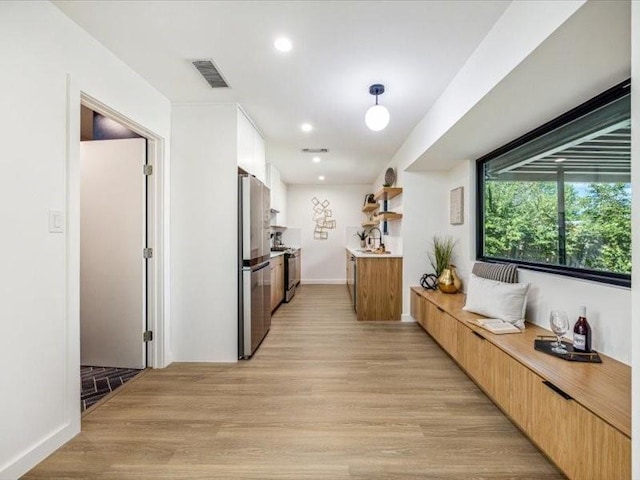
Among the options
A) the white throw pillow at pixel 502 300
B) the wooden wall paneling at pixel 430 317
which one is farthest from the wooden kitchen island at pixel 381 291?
the white throw pillow at pixel 502 300

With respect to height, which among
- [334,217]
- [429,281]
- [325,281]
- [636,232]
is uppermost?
[334,217]

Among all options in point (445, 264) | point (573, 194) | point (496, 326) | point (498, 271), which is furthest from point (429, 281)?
point (573, 194)

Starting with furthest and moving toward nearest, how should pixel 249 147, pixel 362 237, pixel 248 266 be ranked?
pixel 362 237
pixel 249 147
pixel 248 266

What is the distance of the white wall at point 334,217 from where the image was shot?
7.80 m

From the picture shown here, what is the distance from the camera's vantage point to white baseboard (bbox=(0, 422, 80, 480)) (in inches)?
59.0

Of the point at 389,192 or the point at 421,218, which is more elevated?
the point at 389,192

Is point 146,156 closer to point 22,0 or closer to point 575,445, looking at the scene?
point 22,0

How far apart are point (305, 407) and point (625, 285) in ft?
6.75

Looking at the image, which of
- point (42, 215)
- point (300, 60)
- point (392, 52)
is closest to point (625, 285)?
point (392, 52)

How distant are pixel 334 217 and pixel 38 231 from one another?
648 centimetres

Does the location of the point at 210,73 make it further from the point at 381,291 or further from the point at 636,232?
the point at 381,291

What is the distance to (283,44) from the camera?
2066 millimetres

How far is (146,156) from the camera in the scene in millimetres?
2846

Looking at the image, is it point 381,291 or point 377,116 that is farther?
point 381,291
